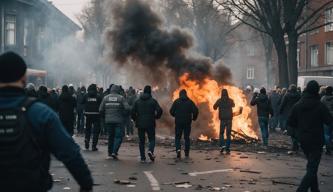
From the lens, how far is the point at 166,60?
2323cm

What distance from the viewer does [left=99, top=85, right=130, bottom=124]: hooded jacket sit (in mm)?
14148

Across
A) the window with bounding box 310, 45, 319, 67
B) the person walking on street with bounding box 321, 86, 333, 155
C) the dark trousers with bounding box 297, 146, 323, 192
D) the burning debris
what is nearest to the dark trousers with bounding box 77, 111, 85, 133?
the burning debris

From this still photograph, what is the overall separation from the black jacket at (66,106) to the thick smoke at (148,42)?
7467 millimetres

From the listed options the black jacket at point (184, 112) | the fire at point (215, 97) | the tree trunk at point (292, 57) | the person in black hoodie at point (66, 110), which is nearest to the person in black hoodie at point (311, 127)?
the black jacket at point (184, 112)

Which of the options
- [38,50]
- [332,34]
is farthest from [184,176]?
[332,34]

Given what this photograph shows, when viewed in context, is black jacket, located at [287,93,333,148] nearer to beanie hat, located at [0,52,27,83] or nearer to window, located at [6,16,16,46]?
beanie hat, located at [0,52,27,83]

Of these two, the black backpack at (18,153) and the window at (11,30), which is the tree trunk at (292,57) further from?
the black backpack at (18,153)

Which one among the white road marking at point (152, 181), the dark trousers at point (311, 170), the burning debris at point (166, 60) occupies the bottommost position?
the white road marking at point (152, 181)

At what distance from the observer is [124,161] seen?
1337 cm

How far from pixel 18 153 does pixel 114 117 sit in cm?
1032

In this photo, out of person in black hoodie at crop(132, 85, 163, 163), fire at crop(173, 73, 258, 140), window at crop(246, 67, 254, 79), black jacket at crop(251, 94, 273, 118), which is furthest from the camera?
window at crop(246, 67, 254, 79)

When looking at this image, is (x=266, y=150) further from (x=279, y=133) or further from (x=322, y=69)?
(x=322, y=69)

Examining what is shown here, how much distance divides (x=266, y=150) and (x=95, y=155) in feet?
16.7

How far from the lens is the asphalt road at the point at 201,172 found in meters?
9.68
